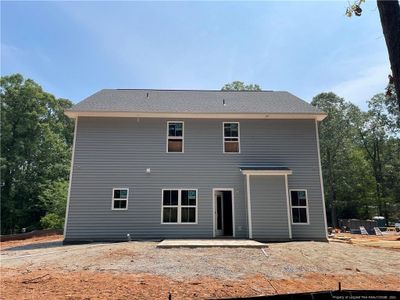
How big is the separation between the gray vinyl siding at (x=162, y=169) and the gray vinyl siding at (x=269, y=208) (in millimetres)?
530

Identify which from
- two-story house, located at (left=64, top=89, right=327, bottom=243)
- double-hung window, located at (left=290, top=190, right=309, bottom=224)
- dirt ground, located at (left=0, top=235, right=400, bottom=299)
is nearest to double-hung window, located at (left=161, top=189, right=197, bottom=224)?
two-story house, located at (left=64, top=89, right=327, bottom=243)

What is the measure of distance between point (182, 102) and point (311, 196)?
24.3ft

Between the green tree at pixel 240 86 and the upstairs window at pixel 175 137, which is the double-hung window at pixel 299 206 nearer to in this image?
the upstairs window at pixel 175 137

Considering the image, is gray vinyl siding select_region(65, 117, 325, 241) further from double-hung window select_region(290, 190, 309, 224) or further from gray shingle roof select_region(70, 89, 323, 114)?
gray shingle roof select_region(70, 89, 323, 114)

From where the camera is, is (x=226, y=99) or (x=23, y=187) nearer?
(x=226, y=99)

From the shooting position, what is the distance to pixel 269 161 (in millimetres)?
13398

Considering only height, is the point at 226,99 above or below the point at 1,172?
above

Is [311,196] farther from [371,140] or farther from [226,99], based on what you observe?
[371,140]

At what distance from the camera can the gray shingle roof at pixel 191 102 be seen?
1364cm

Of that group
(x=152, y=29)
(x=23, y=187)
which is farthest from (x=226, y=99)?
(x=23, y=187)

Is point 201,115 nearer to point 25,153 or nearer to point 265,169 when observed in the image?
point 265,169

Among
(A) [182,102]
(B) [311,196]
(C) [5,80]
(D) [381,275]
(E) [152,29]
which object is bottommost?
(D) [381,275]

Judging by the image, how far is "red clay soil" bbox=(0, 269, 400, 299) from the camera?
5.52m

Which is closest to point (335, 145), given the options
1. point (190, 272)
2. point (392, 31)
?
point (190, 272)
